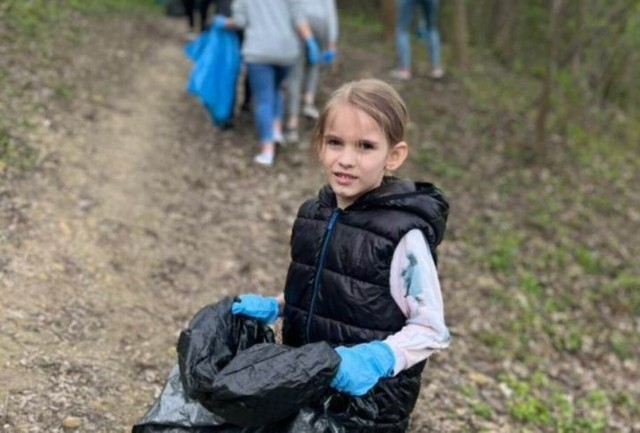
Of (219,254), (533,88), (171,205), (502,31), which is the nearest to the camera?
(219,254)

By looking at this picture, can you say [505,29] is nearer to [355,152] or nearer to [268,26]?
[268,26]

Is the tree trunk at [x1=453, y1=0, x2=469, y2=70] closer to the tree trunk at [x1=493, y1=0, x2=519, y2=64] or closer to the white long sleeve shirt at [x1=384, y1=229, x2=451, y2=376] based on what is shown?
the tree trunk at [x1=493, y1=0, x2=519, y2=64]

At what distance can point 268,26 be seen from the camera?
6355 millimetres

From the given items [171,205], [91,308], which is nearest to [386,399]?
[91,308]

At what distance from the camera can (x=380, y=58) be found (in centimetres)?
1093

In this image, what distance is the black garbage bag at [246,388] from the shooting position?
2.11 metres

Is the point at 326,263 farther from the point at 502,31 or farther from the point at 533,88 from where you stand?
Answer: the point at 502,31

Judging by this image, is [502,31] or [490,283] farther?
[502,31]

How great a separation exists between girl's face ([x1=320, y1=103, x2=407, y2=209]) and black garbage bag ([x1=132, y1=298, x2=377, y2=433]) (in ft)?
1.97

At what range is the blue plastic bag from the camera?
688 cm

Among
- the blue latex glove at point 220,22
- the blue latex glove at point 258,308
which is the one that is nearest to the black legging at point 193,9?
the blue latex glove at point 220,22

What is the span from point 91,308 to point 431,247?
99.6 inches

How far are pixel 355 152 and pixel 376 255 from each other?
36 centimetres

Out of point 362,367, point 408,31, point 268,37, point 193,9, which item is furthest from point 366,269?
point 193,9
